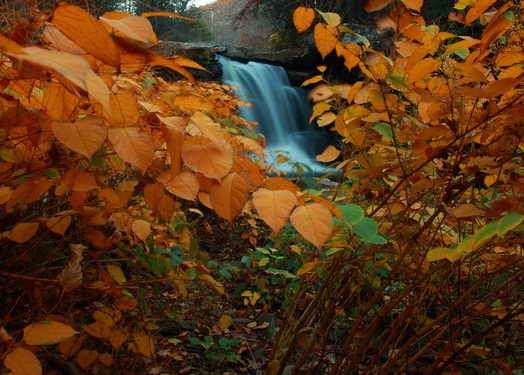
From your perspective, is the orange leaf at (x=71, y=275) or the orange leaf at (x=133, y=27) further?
the orange leaf at (x=71, y=275)

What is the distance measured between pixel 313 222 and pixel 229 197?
0.12 meters

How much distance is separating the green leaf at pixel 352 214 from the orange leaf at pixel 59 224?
0.60 m

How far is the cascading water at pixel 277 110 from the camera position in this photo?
26.2 feet

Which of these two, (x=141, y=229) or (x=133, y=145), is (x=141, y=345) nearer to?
(x=141, y=229)

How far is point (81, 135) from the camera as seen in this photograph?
20.7 inches

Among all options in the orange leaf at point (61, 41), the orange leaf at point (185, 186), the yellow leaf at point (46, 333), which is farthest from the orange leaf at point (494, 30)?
the yellow leaf at point (46, 333)

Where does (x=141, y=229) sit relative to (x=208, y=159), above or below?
below

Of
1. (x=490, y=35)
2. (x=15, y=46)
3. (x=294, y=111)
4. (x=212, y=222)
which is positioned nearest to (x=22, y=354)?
(x=15, y=46)

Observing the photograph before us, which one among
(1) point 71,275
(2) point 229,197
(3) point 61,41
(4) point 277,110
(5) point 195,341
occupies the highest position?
(3) point 61,41

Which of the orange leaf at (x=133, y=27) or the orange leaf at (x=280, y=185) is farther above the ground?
the orange leaf at (x=133, y=27)

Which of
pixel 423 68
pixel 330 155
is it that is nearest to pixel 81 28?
pixel 423 68

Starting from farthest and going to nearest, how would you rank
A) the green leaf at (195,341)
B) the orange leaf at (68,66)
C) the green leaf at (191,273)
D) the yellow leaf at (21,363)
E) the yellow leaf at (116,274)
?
the green leaf at (195,341) < the green leaf at (191,273) < the yellow leaf at (116,274) < the yellow leaf at (21,363) < the orange leaf at (68,66)

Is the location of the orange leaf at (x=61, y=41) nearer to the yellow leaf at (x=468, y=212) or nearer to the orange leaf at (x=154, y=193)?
the orange leaf at (x=154, y=193)

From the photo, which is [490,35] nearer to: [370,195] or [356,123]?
[356,123]
